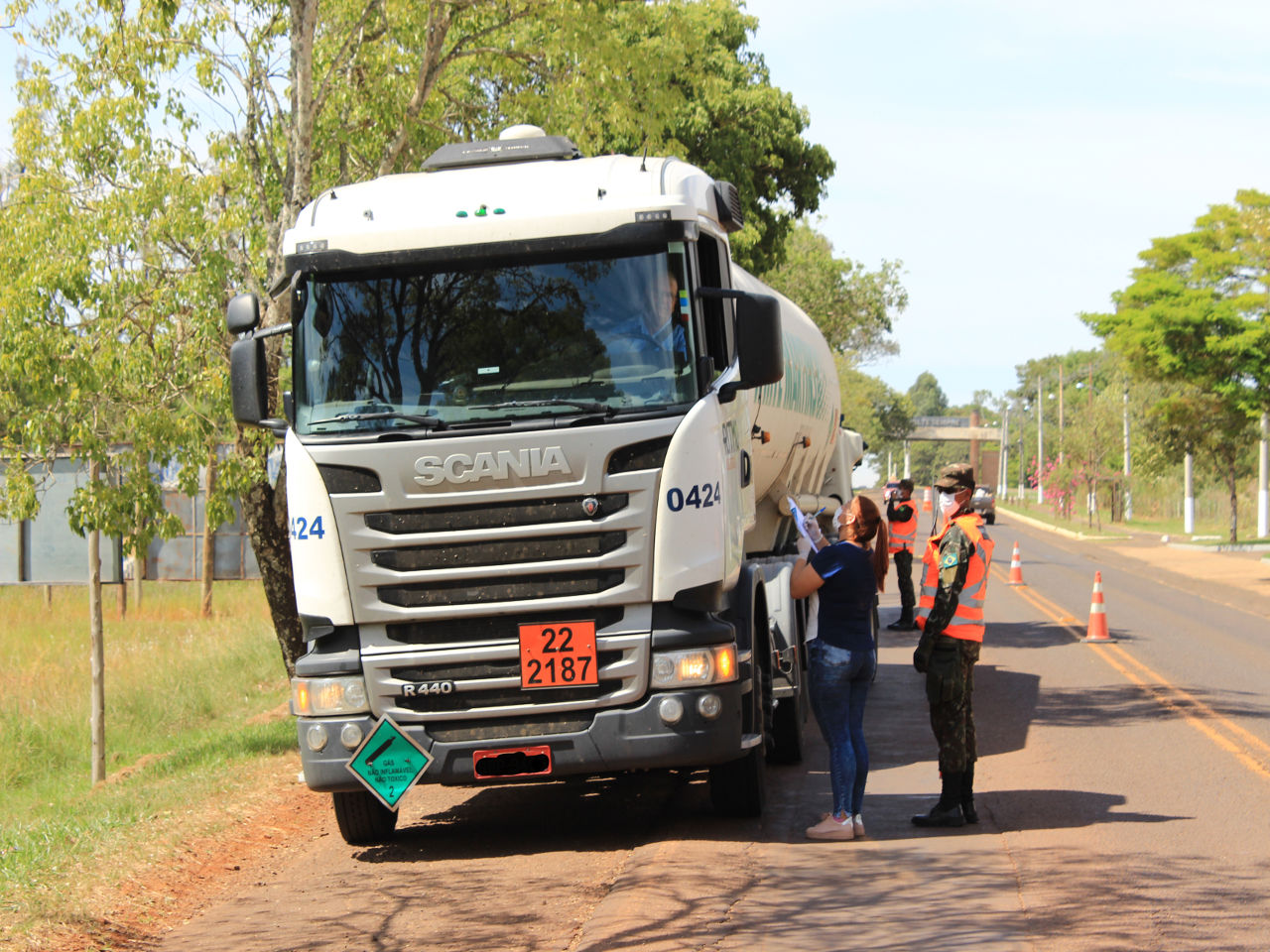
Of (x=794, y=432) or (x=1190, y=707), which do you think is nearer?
(x=794, y=432)

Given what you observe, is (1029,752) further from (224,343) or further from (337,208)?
(224,343)

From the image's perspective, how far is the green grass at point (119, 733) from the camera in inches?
324

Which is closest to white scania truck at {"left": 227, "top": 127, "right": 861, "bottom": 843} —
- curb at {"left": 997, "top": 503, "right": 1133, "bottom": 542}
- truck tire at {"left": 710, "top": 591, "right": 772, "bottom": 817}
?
truck tire at {"left": 710, "top": 591, "right": 772, "bottom": 817}

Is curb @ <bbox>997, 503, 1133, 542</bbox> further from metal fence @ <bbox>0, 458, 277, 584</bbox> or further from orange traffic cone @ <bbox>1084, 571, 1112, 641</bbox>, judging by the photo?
orange traffic cone @ <bbox>1084, 571, 1112, 641</bbox>

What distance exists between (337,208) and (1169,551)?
39.5 m

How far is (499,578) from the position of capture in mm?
7488

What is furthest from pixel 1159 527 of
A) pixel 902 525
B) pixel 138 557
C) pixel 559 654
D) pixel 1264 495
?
pixel 559 654

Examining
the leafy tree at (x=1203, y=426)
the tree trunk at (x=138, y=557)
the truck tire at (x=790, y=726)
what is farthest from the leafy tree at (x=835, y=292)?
the truck tire at (x=790, y=726)

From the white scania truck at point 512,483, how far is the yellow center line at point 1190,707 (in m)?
4.91

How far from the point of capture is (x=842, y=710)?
817cm

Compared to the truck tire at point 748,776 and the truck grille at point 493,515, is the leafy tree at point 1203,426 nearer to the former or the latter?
the truck tire at point 748,776

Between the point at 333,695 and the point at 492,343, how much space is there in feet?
6.78

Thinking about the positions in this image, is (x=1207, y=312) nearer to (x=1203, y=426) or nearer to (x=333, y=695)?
(x=1203, y=426)

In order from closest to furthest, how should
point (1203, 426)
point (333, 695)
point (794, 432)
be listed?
point (333, 695), point (794, 432), point (1203, 426)
